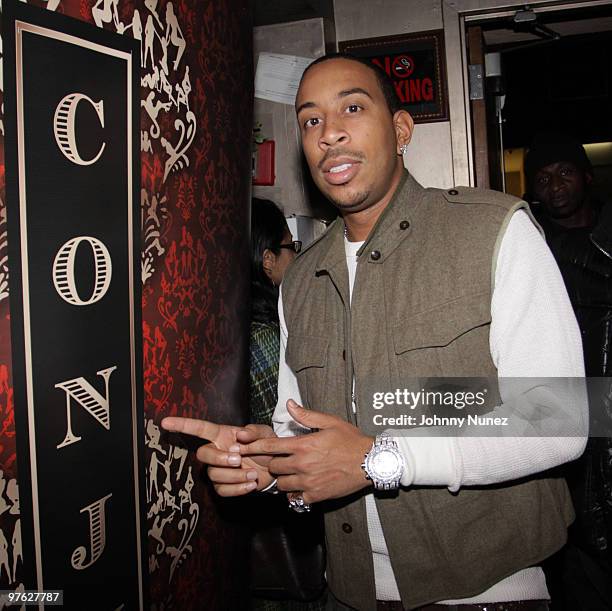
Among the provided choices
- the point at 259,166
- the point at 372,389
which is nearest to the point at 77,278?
the point at 372,389

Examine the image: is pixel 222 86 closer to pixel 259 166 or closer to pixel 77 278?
pixel 77 278

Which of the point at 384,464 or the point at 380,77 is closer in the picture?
the point at 384,464

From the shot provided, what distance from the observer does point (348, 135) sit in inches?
51.8

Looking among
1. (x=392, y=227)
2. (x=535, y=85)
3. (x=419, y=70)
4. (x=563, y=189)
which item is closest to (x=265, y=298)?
(x=392, y=227)

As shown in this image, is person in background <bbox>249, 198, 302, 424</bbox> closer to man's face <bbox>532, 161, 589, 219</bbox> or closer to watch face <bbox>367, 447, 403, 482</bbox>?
watch face <bbox>367, 447, 403, 482</bbox>

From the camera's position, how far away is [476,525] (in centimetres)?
117

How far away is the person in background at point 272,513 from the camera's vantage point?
5.41ft

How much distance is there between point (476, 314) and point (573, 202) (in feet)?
6.67

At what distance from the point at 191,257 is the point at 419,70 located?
6.34 feet

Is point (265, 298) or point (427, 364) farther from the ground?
point (265, 298)

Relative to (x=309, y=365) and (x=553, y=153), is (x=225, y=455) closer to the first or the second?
(x=309, y=365)

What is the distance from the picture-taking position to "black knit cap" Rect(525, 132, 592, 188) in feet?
9.84

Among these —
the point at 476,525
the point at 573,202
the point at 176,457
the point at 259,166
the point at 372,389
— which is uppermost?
the point at 259,166

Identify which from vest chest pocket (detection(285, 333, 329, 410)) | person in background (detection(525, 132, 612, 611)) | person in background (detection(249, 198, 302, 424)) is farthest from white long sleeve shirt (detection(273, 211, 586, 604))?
person in background (detection(525, 132, 612, 611))
